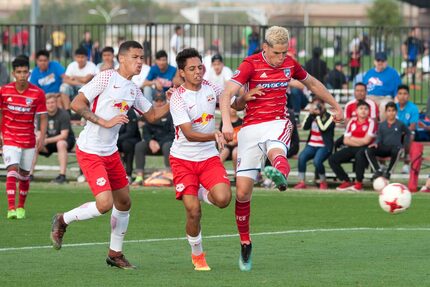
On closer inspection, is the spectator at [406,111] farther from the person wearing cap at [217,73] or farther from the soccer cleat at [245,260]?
the soccer cleat at [245,260]

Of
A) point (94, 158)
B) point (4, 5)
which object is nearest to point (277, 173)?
point (94, 158)

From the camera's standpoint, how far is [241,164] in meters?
12.4

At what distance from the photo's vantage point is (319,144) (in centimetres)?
2139

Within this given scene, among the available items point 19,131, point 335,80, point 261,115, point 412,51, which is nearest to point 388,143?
point 335,80

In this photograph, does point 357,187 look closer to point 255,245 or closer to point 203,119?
point 255,245

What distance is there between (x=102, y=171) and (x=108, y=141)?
358mm

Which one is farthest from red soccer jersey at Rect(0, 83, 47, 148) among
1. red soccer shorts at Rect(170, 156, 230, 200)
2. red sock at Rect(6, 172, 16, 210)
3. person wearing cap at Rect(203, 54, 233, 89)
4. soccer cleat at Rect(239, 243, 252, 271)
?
person wearing cap at Rect(203, 54, 233, 89)

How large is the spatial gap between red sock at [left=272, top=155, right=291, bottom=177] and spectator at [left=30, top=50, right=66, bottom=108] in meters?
12.7

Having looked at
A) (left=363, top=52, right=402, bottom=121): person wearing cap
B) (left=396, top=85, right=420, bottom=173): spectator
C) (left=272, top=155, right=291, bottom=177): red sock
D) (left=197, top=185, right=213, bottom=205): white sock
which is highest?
(left=363, top=52, right=402, bottom=121): person wearing cap

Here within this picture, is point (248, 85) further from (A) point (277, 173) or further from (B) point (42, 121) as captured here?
(B) point (42, 121)

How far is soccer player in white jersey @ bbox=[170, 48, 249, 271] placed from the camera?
11883mm

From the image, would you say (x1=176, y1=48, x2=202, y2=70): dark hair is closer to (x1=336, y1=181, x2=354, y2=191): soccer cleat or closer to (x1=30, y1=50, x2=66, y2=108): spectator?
(x1=336, y1=181, x2=354, y2=191): soccer cleat

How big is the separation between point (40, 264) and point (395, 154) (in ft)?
33.0

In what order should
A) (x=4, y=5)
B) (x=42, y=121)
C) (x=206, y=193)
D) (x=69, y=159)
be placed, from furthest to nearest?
(x=4, y=5), (x=69, y=159), (x=42, y=121), (x=206, y=193)
